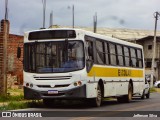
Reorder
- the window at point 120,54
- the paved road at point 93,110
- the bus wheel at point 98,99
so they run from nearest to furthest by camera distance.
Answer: the paved road at point 93,110
the bus wheel at point 98,99
the window at point 120,54

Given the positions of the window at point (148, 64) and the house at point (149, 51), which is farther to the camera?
the window at point (148, 64)

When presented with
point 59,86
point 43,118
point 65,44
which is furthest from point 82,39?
point 43,118

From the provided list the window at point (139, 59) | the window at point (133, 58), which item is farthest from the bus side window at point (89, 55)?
the window at point (139, 59)

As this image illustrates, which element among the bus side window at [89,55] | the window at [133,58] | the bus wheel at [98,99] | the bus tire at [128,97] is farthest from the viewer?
the window at [133,58]

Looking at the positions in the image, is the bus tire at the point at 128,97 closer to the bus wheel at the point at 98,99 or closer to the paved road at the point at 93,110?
the paved road at the point at 93,110

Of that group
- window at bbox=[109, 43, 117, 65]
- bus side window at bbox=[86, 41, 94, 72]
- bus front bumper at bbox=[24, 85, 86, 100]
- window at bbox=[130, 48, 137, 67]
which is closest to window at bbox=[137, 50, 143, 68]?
window at bbox=[130, 48, 137, 67]

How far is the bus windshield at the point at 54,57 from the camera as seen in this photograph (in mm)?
19828

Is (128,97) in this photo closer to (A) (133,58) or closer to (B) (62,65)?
(A) (133,58)

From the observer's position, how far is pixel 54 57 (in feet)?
65.7

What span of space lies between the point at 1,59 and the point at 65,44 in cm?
558

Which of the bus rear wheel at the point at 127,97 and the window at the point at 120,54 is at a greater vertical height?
the window at the point at 120,54

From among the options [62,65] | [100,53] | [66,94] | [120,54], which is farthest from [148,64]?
[66,94]

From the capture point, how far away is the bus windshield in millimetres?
19828

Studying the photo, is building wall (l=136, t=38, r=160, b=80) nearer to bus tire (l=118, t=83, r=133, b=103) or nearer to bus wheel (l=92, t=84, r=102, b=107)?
bus tire (l=118, t=83, r=133, b=103)
